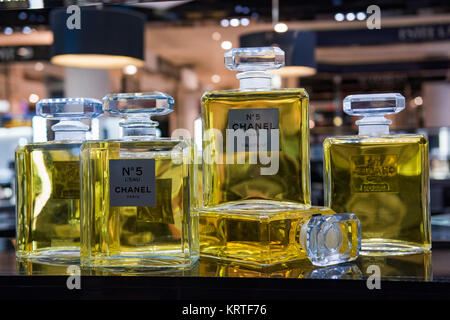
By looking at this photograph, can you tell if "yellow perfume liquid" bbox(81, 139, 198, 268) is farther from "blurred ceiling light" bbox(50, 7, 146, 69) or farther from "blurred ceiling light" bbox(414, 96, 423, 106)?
"blurred ceiling light" bbox(414, 96, 423, 106)

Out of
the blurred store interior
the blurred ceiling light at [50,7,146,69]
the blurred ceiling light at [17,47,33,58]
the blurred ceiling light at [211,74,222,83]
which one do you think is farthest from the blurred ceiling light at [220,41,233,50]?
the blurred ceiling light at [50,7,146,69]

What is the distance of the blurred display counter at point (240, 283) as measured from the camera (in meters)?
0.56

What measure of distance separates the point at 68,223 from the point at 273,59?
33 centimetres

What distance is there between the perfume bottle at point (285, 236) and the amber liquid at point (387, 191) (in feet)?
0.22

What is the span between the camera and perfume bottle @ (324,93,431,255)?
2.34 feet

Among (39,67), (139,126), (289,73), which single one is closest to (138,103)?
(139,126)

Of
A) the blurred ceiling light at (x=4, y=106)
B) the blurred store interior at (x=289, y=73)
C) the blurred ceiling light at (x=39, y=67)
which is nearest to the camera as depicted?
the blurred store interior at (x=289, y=73)

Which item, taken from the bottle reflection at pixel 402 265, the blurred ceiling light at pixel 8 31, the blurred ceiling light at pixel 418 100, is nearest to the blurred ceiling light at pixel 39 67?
the blurred ceiling light at pixel 8 31

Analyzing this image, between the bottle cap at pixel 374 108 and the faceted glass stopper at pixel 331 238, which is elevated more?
the bottle cap at pixel 374 108

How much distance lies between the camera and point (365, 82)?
6.61 meters

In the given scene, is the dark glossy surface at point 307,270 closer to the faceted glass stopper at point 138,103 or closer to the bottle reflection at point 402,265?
the bottle reflection at point 402,265

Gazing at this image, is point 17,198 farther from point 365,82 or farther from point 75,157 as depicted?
point 365,82

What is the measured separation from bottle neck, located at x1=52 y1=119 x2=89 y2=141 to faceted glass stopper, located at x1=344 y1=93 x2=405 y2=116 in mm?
359

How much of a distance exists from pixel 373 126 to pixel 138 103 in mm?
316
